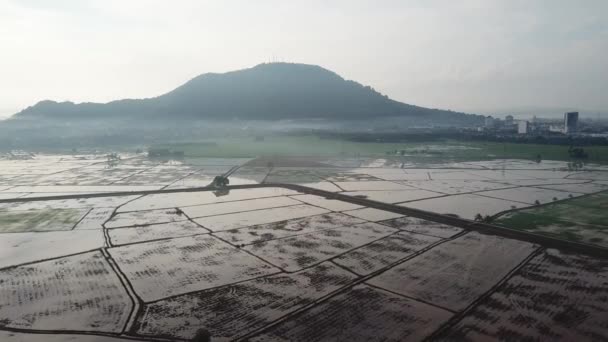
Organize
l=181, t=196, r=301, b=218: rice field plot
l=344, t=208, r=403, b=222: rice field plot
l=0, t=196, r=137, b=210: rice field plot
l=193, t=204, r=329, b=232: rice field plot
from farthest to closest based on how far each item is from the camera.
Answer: l=0, t=196, r=137, b=210: rice field plot
l=181, t=196, r=301, b=218: rice field plot
l=344, t=208, r=403, b=222: rice field plot
l=193, t=204, r=329, b=232: rice field plot

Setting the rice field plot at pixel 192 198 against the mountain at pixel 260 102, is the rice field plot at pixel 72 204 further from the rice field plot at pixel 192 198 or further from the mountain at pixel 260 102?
the mountain at pixel 260 102

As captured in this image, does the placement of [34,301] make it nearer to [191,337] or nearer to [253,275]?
[191,337]

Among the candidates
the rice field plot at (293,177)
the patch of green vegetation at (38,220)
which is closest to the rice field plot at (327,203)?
the rice field plot at (293,177)

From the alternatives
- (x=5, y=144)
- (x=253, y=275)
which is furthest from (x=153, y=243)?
Result: (x=5, y=144)

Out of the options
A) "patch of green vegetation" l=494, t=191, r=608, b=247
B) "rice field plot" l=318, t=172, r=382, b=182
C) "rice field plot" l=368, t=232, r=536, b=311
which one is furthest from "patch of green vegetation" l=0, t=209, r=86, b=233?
"patch of green vegetation" l=494, t=191, r=608, b=247

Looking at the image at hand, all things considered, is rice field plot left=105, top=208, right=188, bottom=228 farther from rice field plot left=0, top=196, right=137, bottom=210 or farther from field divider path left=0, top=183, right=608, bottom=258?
field divider path left=0, top=183, right=608, bottom=258

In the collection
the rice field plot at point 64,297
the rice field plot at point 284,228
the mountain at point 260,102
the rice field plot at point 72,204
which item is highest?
the mountain at point 260,102

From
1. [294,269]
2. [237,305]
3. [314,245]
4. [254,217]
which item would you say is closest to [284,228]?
[254,217]
